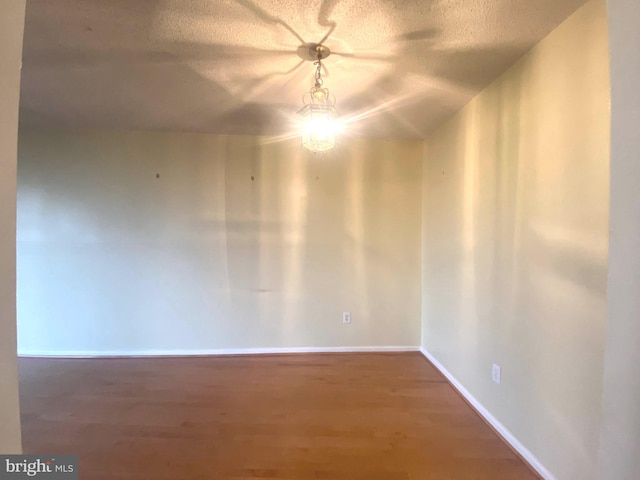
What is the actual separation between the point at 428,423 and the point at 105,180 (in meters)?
3.58

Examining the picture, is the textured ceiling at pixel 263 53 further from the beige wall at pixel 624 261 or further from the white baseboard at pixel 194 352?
the white baseboard at pixel 194 352

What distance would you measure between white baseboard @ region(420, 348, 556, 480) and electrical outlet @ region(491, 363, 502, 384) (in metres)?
0.25

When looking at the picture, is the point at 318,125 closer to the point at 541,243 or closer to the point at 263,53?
the point at 263,53

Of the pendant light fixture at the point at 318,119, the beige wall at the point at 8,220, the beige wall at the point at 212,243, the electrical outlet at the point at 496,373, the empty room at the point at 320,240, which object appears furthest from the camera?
the beige wall at the point at 212,243

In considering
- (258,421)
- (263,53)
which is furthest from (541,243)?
(258,421)

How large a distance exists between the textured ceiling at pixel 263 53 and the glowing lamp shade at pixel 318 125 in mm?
329

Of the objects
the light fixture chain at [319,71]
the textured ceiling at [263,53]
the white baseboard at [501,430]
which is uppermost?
the textured ceiling at [263,53]

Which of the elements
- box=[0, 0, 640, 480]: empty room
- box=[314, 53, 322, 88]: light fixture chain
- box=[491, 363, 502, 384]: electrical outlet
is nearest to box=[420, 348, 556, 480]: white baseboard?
box=[0, 0, 640, 480]: empty room

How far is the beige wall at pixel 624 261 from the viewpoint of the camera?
0.62 meters

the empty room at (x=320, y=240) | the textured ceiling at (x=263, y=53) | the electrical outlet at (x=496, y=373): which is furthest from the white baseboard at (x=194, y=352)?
the textured ceiling at (x=263, y=53)

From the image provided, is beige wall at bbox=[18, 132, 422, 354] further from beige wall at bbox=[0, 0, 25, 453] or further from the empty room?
beige wall at bbox=[0, 0, 25, 453]

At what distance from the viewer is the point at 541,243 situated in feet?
5.07

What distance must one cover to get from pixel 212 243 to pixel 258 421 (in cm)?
174

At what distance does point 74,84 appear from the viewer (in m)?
2.03
